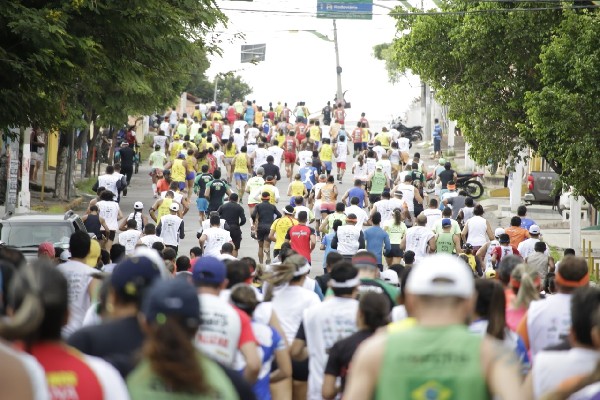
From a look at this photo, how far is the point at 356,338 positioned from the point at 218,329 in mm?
1156

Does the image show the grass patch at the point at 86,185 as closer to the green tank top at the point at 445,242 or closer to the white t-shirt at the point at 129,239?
the white t-shirt at the point at 129,239

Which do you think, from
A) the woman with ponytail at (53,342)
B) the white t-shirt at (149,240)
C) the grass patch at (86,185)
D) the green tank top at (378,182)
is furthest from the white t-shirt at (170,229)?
the woman with ponytail at (53,342)

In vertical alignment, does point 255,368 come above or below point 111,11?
below

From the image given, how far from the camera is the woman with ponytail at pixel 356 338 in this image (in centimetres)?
820

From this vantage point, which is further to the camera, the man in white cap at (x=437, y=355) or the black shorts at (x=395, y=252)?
the black shorts at (x=395, y=252)

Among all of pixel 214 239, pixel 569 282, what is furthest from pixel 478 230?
pixel 569 282

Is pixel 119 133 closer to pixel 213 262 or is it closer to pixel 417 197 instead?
A: pixel 417 197

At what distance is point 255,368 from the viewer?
25.6 ft

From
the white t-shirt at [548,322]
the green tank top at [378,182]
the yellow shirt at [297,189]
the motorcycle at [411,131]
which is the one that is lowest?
the white t-shirt at [548,322]

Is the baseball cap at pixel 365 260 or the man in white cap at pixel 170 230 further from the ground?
the man in white cap at pixel 170 230

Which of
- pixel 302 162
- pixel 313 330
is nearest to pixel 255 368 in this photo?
pixel 313 330

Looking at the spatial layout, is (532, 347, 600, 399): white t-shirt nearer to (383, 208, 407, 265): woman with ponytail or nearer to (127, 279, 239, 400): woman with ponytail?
(127, 279, 239, 400): woman with ponytail

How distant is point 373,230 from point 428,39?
31.1ft

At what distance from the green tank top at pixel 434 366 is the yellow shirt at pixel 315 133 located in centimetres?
3941
